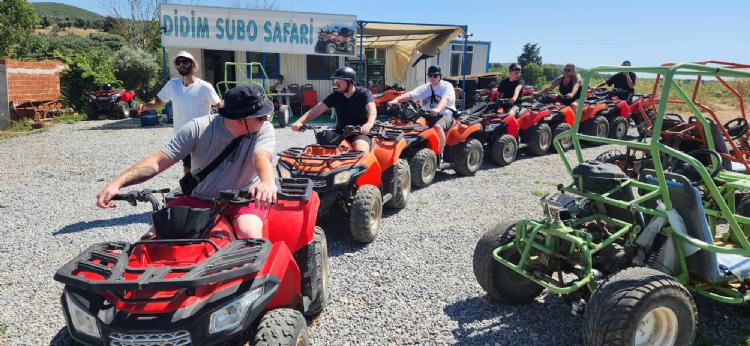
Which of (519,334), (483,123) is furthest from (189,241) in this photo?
(483,123)

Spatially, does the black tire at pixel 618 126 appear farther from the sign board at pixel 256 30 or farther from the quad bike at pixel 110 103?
the quad bike at pixel 110 103

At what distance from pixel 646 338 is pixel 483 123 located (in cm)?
628

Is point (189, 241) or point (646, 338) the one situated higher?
point (189, 241)

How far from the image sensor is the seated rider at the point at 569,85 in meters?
10.8

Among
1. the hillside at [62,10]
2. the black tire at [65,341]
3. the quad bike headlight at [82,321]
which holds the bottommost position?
the black tire at [65,341]

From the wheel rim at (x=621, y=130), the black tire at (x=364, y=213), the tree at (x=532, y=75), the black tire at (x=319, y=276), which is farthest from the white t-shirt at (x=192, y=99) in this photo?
the tree at (x=532, y=75)

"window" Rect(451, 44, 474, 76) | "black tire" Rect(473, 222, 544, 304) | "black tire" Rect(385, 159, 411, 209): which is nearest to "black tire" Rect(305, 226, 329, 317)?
"black tire" Rect(473, 222, 544, 304)

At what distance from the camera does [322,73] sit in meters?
18.0

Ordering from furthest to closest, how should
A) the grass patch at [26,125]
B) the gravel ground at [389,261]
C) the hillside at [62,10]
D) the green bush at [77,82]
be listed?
the hillside at [62,10], the green bush at [77,82], the grass patch at [26,125], the gravel ground at [389,261]

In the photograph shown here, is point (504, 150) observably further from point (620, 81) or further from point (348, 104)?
point (620, 81)

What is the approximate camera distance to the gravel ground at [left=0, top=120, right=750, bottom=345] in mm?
3471

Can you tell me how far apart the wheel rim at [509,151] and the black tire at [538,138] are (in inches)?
33.4

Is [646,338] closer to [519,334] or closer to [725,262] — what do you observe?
[519,334]

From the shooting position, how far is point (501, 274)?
143 inches
